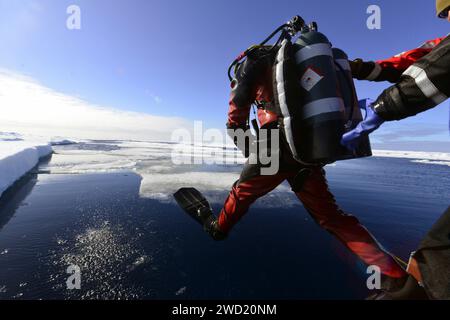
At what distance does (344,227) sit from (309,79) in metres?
1.26

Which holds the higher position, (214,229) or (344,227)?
(344,227)

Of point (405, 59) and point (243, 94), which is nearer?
point (405, 59)

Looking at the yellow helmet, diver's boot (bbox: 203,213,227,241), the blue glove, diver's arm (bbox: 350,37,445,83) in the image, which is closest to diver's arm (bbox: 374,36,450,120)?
the blue glove

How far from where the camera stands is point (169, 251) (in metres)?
3.03

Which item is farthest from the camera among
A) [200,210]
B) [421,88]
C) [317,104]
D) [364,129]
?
[200,210]

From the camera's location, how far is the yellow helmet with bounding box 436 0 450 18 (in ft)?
3.68

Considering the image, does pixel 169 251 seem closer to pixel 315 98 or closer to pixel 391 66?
pixel 315 98

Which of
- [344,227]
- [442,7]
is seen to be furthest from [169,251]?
[442,7]

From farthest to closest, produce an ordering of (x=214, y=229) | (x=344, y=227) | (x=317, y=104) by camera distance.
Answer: (x=214, y=229) → (x=344, y=227) → (x=317, y=104)

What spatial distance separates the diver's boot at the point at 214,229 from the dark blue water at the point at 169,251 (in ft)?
1.56

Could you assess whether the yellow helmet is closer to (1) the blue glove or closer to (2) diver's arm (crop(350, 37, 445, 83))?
(2) diver's arm (crop(350, 37, 445, 83))

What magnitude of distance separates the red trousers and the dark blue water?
810 millimetres

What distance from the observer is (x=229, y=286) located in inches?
94.3
